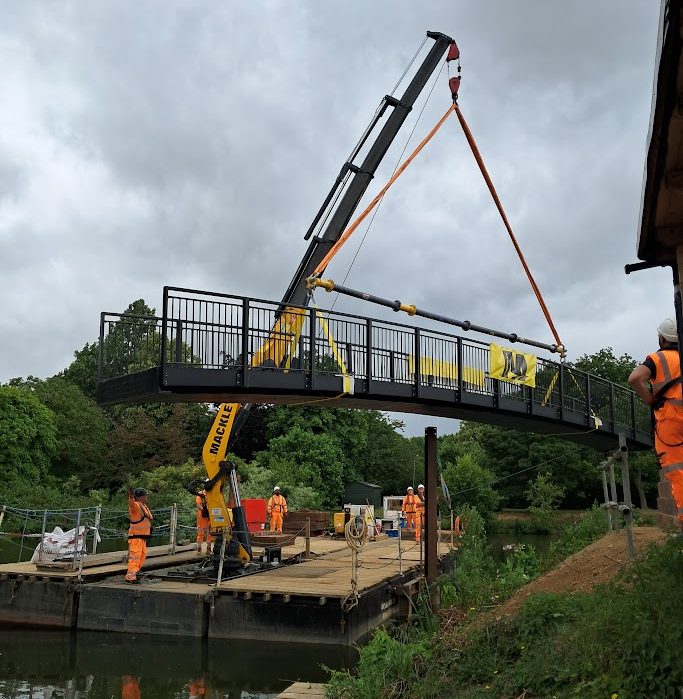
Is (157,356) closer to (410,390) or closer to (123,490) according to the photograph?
(410,390)

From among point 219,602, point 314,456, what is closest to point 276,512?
point 219,602

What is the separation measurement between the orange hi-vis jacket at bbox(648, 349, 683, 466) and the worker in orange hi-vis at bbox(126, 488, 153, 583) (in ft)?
41.1

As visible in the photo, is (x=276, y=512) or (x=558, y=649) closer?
(x=558, y=649)

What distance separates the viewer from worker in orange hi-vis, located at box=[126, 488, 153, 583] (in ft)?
53.2

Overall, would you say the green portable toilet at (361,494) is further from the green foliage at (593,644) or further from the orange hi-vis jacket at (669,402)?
the orange hi-vis jacket at (669,402)

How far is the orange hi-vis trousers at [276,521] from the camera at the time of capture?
1006 inches

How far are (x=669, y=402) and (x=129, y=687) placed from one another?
10.1 metres

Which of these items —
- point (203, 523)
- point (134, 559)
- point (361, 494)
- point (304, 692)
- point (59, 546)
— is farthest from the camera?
point (361, 494)

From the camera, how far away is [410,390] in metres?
15.2

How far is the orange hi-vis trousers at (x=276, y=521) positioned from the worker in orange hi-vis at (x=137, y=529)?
30.4ft

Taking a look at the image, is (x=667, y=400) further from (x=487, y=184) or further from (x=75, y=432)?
(x=75, y=432)

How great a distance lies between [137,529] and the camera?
53.4 feet

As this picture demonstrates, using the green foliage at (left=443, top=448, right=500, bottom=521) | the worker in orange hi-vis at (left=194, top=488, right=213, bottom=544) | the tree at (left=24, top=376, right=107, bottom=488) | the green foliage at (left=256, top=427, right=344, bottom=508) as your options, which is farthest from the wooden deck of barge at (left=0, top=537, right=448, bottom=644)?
the tree at (left=24, top=376, right=107, bottom=488)

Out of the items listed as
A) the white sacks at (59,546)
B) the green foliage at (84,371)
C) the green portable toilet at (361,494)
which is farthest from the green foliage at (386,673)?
the green foliage at (84,371)
